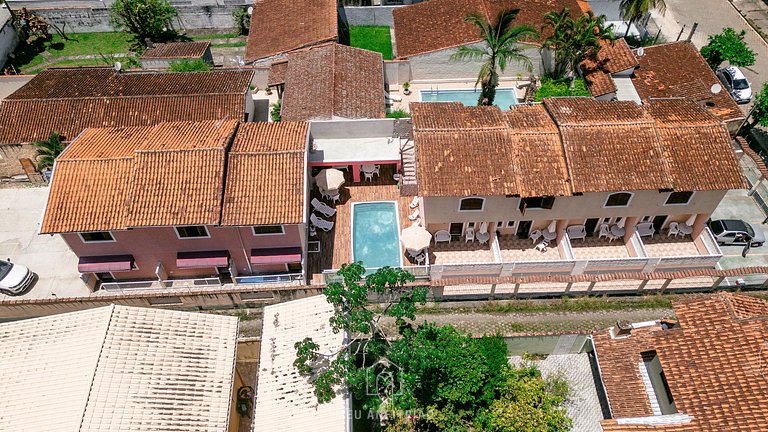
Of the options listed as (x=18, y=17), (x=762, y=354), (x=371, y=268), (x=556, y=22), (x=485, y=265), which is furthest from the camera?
(x=18, y=17)

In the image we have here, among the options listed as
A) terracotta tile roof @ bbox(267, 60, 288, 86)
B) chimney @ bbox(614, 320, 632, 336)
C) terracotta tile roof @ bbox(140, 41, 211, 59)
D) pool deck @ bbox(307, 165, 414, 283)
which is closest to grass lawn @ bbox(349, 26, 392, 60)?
terracotta tile roof @ bbox(267, 60, 288, 86)

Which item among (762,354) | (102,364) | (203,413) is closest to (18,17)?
(102,364)

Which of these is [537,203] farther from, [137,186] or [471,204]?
[137,186]

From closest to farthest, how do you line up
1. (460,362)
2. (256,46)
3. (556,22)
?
(460,362) < (556,22) < (256,46)

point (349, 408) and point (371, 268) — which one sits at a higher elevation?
point (371, 268)

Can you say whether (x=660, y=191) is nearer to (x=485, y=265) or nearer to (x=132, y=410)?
(x=485, y=265)

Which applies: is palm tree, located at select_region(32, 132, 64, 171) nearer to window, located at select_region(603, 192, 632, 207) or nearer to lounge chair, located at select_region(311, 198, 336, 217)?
lounge chair, located at select_region(311, 198, 336, 217)
